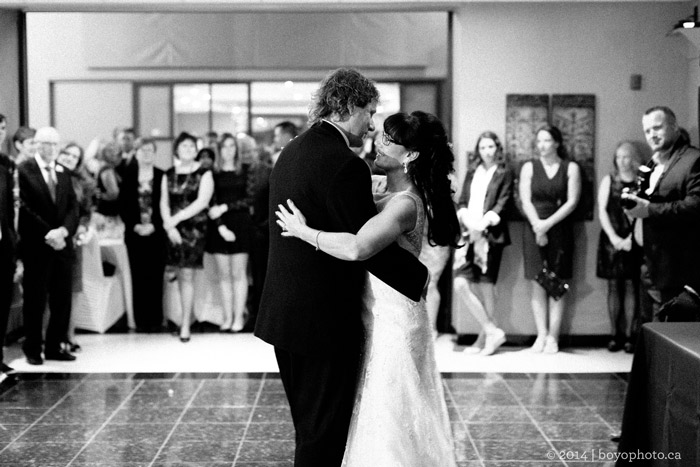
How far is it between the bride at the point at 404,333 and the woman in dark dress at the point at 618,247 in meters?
4.32

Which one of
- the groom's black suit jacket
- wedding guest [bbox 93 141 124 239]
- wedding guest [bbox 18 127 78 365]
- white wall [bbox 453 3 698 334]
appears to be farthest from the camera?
wedding guest [bbox 93 141 124 239]

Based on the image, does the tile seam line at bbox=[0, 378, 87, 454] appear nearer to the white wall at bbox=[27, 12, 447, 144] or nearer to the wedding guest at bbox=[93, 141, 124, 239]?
the wedding guest at bbox=[93, 141, 124, 239]

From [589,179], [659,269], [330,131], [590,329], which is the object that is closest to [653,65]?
[589,179]

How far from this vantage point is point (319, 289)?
3311mm

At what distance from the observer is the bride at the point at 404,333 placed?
3426 millimetres

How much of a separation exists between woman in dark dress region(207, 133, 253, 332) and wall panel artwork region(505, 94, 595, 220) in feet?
7.19

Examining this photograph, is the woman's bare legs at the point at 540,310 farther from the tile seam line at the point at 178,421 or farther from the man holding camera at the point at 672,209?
the tile seam line at the point at 178,421

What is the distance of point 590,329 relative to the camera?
26.2ft

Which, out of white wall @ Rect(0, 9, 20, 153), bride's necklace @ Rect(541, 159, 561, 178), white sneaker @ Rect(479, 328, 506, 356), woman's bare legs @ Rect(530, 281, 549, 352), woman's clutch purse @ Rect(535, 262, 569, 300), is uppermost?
white wall @ Rect(0, 9, 20, 153)

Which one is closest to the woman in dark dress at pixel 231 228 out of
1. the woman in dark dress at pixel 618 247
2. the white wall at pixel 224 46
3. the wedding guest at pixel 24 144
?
the wedding guest at pixel 24 144

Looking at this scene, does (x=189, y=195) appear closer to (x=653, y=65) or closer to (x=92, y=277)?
(x=92, y=277)

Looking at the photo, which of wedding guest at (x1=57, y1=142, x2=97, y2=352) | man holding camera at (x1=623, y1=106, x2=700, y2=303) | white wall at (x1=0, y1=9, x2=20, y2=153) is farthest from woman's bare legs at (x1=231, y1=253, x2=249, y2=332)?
man holding camera at (x1=623, y1=106, x2=700, y2=303)

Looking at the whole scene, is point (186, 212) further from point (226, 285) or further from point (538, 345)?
point (538, 345)

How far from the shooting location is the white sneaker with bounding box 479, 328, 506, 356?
750 centimetres
